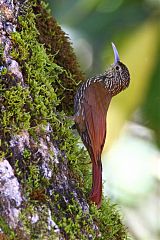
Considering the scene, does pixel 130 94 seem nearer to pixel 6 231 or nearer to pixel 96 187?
pixel 96 187

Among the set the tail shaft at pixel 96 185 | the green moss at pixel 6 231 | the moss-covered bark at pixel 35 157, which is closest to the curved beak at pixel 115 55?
the moss-covered bark at pixel 35 157

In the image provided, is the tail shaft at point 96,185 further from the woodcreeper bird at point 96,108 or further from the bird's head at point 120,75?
the bird's head at point 120,75

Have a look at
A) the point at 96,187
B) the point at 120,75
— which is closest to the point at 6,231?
the point at 96,187

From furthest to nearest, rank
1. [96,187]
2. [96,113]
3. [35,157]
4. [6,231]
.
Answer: [96,113], [96,187], [35,157], [6,231]

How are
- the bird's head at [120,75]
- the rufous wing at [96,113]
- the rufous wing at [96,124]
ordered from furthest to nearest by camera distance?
the bird's head at [120,75] → the rufous wing at [96,113] → the rufous wing at [96,124]

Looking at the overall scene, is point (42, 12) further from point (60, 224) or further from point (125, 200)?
point (125, 200)

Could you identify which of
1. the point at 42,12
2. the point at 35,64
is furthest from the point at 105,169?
the point at 35,64
